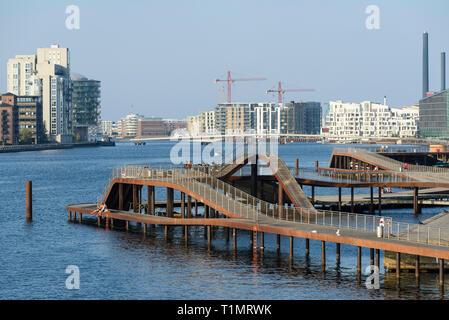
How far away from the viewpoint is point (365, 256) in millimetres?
59531

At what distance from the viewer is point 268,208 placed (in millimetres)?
64062

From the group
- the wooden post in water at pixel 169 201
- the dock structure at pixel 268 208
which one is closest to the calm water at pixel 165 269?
the dock structure at pixel 268 208

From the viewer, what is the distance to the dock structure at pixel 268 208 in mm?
51469

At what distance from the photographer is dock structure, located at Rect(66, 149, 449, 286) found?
51469 mm

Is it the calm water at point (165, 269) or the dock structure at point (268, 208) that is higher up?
the dock structure at point (268, 208)

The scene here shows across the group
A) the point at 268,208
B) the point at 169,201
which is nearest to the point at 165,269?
the point at 268,208

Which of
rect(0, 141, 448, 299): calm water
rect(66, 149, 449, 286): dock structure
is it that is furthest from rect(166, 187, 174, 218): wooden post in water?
rect(0, 141, 448, 299): calm water

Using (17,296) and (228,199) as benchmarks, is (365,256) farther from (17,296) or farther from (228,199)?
(17,296)

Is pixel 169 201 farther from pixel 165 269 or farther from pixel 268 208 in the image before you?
pixel 165 269

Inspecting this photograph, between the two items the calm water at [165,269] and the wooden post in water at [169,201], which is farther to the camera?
the wooden post in water at [169,201]

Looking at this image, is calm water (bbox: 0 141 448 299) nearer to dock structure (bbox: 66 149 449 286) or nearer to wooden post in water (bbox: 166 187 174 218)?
dock structure (bbox: 66 149 449 286)

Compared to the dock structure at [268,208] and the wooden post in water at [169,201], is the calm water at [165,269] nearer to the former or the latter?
the dock structure at [268,208]

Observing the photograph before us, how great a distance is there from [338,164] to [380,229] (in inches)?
3141
